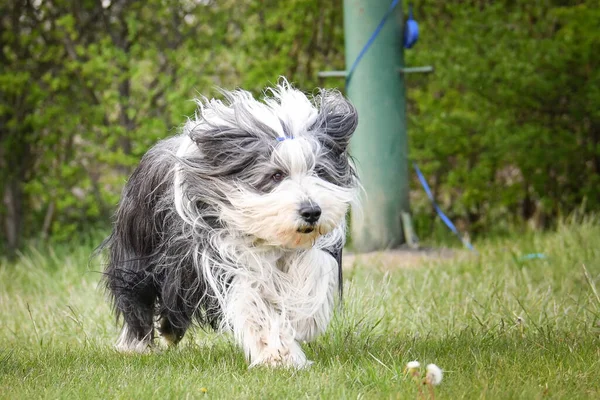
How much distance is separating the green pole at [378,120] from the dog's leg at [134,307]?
254 centimetres

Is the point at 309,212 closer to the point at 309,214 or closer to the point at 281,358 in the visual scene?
the point at 309,214

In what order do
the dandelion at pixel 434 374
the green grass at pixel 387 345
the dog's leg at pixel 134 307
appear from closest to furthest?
the dandelion at pixel 434 374
the green grass at pixel 387 345
the dog's leg at pixel 134 307

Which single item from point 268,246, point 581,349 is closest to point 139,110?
point 268,246

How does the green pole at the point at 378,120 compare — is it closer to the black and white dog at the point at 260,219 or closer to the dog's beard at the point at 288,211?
the black and white dog at the point at 260,219

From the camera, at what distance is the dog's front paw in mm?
3517

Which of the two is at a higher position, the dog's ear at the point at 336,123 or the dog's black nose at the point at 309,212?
the dog's ear at the point at 336,123

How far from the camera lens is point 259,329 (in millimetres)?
3607

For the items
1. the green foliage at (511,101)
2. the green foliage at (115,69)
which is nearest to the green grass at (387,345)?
the green foliage at (511,101)

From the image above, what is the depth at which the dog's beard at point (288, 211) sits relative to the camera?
132 inches

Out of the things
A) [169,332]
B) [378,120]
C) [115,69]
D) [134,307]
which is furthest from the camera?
[115,69]

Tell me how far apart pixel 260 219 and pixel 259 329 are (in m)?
0.47

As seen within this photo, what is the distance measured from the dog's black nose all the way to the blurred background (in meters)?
4.35

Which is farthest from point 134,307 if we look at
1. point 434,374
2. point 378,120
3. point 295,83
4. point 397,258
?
point 295,83

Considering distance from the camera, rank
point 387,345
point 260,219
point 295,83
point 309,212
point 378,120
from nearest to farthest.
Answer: point 309,212
point 260,219
point 387,345
point 378,120
point 295,83
